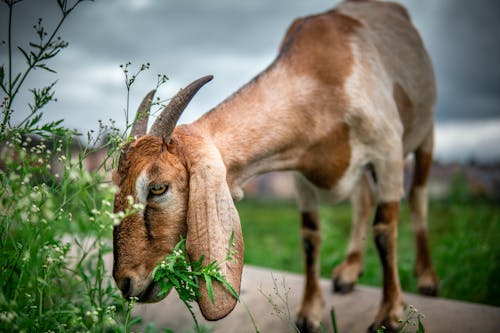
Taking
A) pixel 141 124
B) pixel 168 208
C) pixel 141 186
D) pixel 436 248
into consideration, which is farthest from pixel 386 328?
pixel 436 248

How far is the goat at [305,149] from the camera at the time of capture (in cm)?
202

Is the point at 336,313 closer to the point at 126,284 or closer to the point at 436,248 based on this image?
the point at 126,284

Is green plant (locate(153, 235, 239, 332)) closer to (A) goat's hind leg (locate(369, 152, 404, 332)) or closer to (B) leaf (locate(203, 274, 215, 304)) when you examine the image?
(B) leaf (locate(203, 274, 215, 304))

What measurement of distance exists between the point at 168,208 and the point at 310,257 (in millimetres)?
1508

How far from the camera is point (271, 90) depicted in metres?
2.62

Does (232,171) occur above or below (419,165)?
above

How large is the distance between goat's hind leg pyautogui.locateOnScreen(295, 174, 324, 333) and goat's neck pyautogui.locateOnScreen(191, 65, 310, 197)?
45cm

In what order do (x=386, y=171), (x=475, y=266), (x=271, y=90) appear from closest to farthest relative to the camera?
(x=271, y=90) < (x=386, y=171) < (x=475, y=266)

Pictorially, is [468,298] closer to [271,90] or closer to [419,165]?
[419,165]

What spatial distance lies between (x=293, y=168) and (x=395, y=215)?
2.45ft

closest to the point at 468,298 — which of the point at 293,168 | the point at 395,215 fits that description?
the point at 395,215

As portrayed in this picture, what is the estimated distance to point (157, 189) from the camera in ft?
6.68

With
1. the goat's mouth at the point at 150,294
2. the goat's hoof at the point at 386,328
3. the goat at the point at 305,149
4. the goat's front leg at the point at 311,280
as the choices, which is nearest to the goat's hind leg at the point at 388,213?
the goat at the point at 305,149

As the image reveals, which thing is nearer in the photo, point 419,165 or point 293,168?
point 293,168
